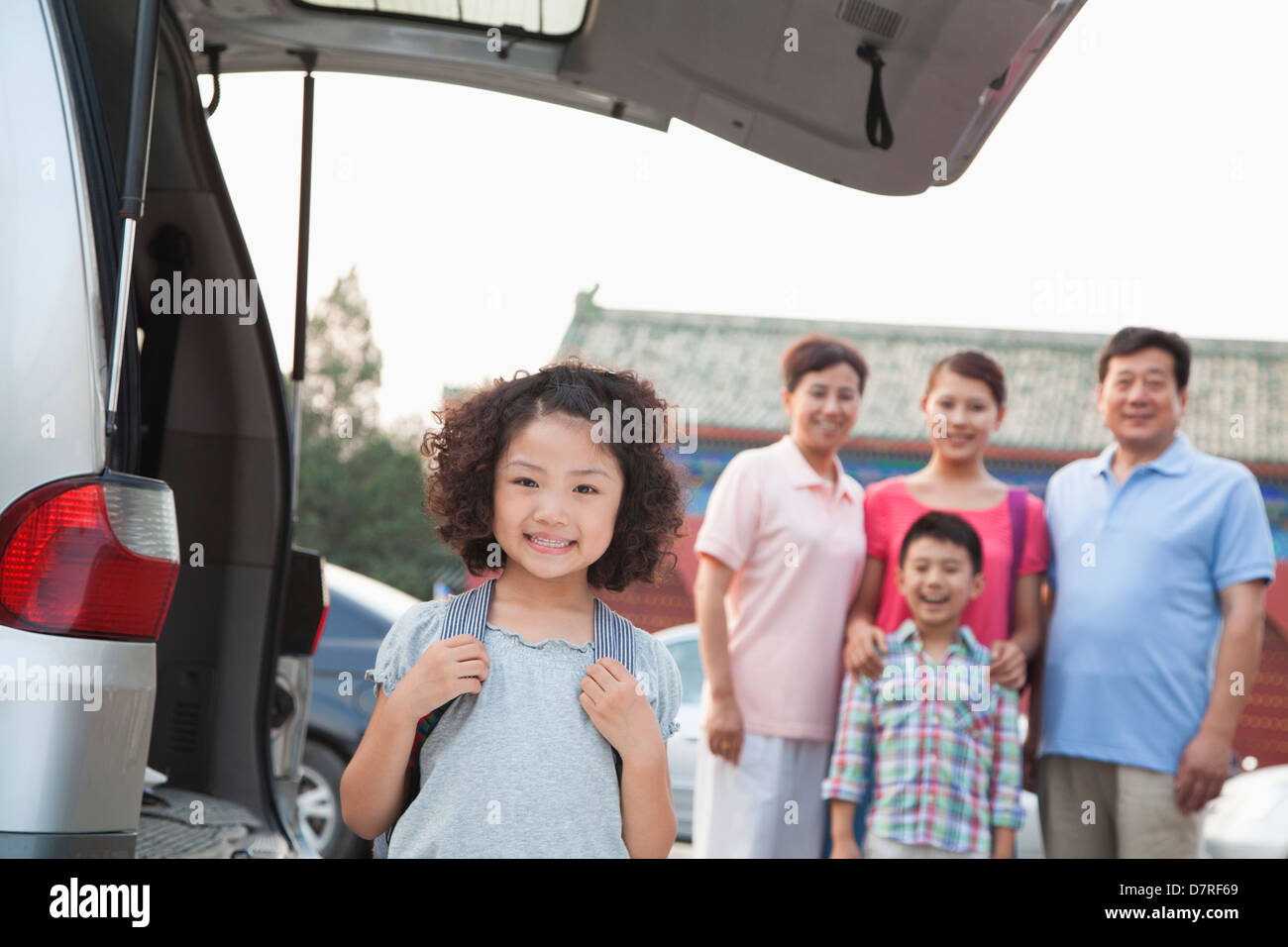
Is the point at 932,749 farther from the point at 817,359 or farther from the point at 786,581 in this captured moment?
the point at 817,359

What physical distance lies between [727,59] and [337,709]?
12.3 feet

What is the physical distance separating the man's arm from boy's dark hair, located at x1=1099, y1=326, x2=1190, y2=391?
1.83 ft

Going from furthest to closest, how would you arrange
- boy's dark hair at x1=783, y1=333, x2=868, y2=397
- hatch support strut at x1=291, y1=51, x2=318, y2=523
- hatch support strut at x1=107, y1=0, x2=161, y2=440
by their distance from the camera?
1. boy's dark hair at x1=783, y1=333, x2=868, y2=397
2. hatch support strut at x1=291, y1=51, x2=318, y2=523
3. hatch support strut at x1=107, y1=0, x2=161, y2=440

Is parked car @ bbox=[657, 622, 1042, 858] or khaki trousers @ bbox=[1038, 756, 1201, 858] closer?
khaki trousers @ bbox=[1038, 756, 1201, 858]

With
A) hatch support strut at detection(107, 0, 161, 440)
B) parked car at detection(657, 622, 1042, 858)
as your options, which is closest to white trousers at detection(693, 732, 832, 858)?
hatch support strut at detection(107, 0, 161, 440)

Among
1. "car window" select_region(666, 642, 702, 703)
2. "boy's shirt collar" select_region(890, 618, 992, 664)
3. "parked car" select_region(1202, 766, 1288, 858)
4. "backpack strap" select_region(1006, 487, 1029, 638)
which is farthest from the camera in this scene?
"car window" select_region(666, 642, 702, 703)

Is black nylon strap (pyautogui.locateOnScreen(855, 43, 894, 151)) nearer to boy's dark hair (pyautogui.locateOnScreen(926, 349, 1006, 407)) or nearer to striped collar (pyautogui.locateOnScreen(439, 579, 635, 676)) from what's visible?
boy's dark hair (pyautogui.locateOnScreen(926, 349, 1006, 407))

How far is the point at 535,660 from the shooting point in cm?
→ 173

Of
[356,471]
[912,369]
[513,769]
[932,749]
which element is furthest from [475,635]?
[356,471]

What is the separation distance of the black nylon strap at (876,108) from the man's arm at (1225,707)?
54.8 inches

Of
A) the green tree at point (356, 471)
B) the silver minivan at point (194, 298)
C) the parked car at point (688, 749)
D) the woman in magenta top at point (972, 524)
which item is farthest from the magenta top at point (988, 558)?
the green tree at point (356, 471)

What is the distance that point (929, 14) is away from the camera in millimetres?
2287

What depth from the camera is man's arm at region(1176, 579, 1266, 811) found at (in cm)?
298
